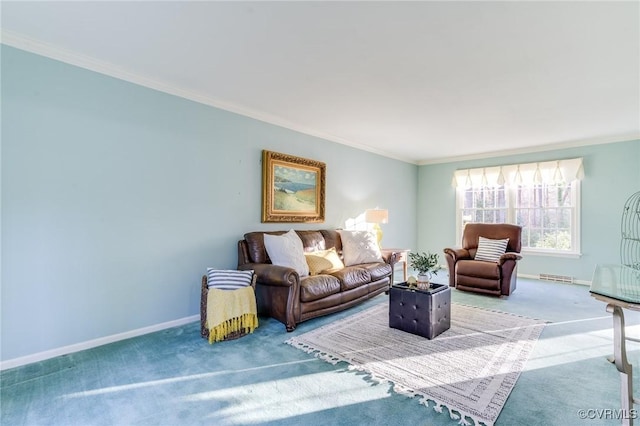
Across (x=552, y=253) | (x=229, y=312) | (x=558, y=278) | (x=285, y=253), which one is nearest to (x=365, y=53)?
(x=285, y=253)

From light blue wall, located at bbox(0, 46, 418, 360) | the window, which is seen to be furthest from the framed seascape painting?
the window

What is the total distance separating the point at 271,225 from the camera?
4.12 m

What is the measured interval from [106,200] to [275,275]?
170 cm

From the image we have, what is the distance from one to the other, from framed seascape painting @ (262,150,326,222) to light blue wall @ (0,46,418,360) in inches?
7.0

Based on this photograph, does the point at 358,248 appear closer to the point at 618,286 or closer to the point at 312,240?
the point at 312,240

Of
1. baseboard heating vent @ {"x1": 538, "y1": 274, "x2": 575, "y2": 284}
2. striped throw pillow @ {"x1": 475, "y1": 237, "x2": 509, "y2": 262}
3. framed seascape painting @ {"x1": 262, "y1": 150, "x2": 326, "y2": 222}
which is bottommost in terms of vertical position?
baseboard heating vent @ {"x1": 538, "y1": 274, "x2": 575, "y2": 284}

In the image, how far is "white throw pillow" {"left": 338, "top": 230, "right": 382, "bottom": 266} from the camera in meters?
4.34

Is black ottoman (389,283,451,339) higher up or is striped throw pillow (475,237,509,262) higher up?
striped throw pillow (475,237,509,262)

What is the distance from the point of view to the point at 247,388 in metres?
2.03

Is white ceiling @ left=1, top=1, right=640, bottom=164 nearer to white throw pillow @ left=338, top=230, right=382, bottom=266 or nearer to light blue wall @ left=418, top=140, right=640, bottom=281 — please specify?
light blue wall @ left=418, top=140, right=640, bottom=281

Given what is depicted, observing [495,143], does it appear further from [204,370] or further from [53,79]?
[53,79]

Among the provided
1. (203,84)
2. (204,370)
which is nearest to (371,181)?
(203,84)

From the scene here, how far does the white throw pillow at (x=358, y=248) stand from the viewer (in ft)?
14.3

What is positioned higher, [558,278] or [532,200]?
[532,200]
